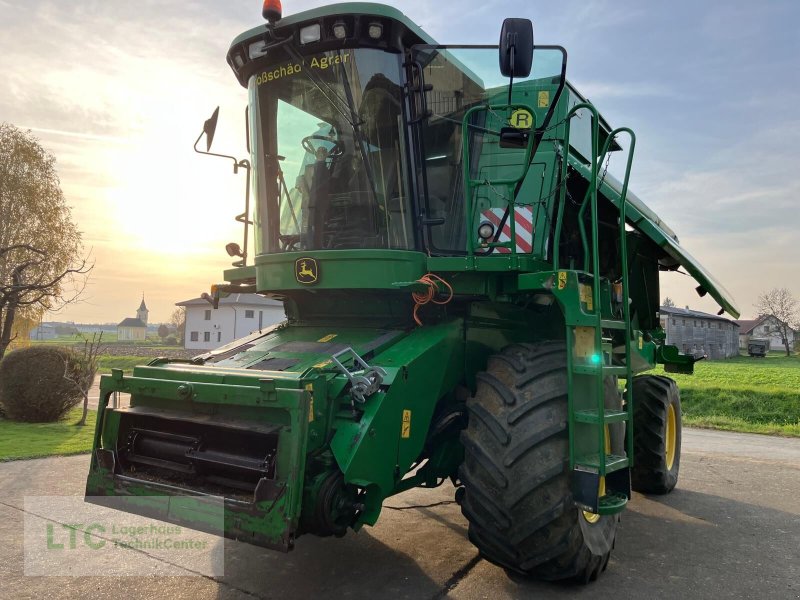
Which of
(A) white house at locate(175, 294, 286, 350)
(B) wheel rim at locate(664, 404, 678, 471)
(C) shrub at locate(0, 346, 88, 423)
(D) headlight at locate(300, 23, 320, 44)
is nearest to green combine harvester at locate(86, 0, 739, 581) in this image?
(D) headlight at locate(300, 23, 320, 44)

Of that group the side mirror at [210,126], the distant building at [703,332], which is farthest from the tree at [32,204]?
the distant building at [703,332]

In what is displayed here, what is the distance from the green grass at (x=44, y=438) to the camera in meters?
8.06

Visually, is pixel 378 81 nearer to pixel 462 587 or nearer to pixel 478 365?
pixel 478 365

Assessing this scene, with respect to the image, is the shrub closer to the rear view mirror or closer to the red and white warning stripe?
the red and white warning stripe

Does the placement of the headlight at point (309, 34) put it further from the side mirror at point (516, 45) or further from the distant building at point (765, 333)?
the distant building at point (765, 333)

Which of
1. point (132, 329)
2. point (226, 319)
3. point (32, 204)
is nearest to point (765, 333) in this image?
point (226, 319)

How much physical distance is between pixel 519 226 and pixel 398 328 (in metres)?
1.16

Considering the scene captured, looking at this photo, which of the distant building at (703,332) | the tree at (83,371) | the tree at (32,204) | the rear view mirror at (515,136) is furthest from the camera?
the distant building at (703,332)

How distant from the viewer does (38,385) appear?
11.2 metres

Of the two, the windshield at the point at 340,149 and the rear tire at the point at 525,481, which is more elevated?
the windshield at the point at 340,149

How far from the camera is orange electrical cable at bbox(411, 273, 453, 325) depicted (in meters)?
3.94

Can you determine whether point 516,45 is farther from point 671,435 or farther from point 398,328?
point 671,435

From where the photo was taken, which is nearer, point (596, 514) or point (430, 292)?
point (596, 514)

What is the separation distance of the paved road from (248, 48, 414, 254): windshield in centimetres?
217
